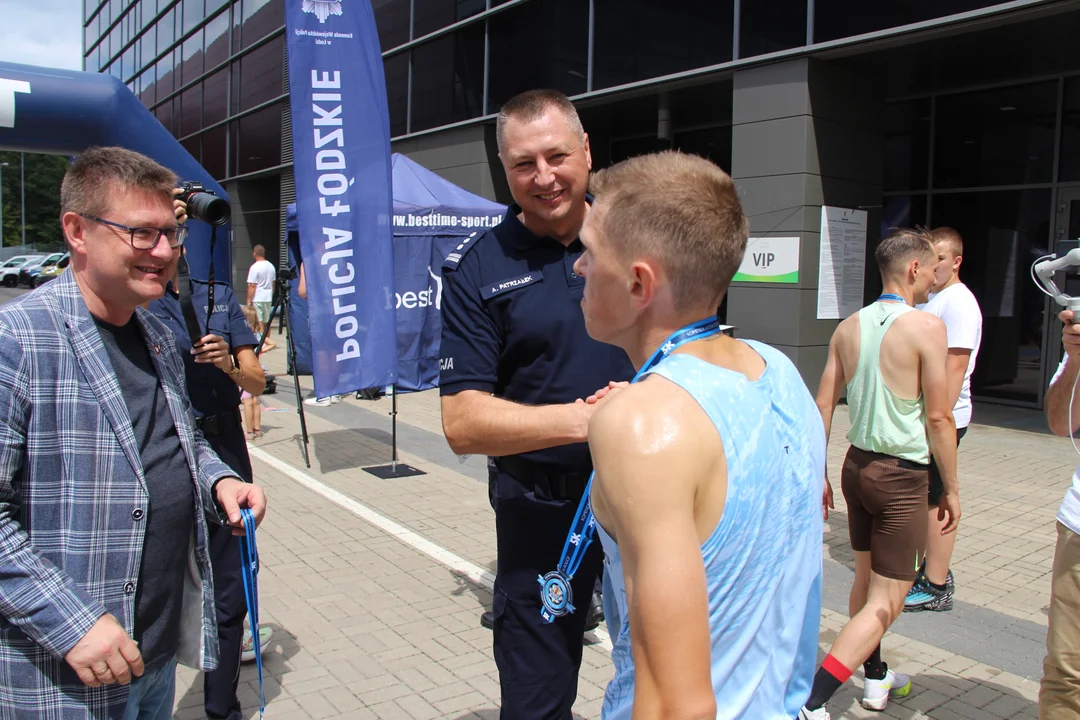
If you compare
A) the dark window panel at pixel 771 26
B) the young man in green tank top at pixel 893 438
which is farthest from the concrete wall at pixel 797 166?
the young man in green tank top at pixel 893 438

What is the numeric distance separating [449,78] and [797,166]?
7526mm

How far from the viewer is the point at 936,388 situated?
3629 mm

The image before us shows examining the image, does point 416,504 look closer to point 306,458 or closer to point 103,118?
point 306,458

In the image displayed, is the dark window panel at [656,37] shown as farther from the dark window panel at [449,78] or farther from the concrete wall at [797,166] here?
the dark window panel at [449,78]

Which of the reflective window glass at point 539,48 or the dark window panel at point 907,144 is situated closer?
the dark window panel at point 907,144

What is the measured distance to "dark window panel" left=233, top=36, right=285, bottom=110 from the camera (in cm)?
2045

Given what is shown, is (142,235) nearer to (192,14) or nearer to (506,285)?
(506,285)

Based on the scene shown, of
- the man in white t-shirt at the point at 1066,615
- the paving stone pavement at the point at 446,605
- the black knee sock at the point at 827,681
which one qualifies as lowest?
the paving stone pavement at the point at 446,605

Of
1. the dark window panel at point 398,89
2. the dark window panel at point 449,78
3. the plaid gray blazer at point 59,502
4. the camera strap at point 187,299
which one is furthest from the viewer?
the dark window panel at point 398,89

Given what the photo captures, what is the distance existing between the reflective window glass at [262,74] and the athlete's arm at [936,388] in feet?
63.0

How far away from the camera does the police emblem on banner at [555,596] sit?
6.85 feet

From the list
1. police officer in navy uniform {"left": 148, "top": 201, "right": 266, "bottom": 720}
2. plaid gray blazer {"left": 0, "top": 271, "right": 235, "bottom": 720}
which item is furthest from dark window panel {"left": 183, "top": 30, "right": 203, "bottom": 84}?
plaid gray blazer {"left": 0, "top": 271, "right": 235, "bottom": 720}

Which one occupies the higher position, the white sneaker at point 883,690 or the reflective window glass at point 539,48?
the reflective window glass at point 539,48

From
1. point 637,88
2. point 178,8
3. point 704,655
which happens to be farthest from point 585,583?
point 178,8
